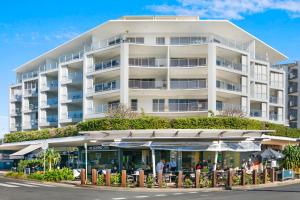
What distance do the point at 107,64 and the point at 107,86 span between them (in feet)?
8.11

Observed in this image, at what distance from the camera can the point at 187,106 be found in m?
52.4

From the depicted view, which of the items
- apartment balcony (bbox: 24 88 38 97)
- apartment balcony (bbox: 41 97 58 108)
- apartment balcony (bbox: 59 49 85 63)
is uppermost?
apartment balcony (bbox: 59 49 85 63)

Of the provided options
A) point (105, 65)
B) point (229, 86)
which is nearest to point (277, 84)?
point (229, 86)

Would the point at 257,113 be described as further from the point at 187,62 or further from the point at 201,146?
the point at 201,146

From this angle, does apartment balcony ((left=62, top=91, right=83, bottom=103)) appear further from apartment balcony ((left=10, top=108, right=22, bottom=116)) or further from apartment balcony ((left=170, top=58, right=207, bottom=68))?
apartment balcony ((left=10, top=108, right=22, bottom=116))

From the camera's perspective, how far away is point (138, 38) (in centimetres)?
5591

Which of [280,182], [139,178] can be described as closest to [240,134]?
[280,182]

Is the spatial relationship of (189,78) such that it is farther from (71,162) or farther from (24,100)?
(24,100)

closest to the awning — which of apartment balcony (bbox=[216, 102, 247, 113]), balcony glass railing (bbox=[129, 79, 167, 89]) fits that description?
balcony glass railing (bbox=[129, 79, 167, 89])

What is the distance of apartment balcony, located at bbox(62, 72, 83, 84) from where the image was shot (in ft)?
199

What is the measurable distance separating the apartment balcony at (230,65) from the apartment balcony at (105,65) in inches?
438

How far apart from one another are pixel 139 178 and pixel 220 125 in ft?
57.4

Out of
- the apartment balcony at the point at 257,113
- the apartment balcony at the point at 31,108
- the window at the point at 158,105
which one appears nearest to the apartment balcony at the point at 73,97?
the apartment balcony at the point at 31,108

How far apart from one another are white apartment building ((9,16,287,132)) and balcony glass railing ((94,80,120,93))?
0.38 feet
